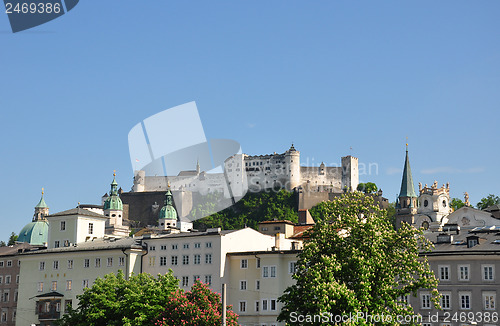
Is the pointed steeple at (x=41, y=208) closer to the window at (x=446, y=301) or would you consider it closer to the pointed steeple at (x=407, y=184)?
the pointed steeple at (x=407, y=184)

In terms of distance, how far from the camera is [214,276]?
74.2 m

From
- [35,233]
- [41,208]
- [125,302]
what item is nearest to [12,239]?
[41,208]

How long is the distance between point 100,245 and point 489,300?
41.1m

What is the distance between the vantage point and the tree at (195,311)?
178ft

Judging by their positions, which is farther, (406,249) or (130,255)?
(130,255)

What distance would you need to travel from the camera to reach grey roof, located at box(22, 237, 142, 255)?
81.0 meters

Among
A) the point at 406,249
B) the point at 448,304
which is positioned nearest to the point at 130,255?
the point at 448,304

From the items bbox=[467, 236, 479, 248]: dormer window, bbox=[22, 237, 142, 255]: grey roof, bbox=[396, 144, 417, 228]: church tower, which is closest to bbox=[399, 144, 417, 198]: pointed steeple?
bbox=[396, 144, 417, 228]: church tower

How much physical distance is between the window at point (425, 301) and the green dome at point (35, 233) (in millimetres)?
81017

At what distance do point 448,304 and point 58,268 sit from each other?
41614 millimetres

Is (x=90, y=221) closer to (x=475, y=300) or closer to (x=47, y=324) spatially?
(x=47, y=324)
